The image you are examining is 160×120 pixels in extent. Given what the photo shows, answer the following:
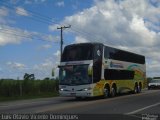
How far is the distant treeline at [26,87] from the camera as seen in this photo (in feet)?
164

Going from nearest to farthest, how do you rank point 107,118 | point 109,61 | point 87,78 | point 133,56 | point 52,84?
point 107,118 → point 87,78 → point 109,61 → point 133,56 → point 52,84

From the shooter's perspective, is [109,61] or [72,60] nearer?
[72,60]

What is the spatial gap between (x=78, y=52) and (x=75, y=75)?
176 cm

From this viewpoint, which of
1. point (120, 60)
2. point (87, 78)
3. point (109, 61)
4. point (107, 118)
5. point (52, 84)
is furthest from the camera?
point (52, 84)

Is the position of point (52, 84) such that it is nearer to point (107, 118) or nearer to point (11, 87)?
point (11, 87)

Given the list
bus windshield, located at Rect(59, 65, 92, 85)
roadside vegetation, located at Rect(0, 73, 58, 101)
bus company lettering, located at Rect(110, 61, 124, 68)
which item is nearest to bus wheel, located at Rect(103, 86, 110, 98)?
bus company lettering, located at Rect(110, 61, 124, 68)

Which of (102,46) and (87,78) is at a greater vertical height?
(102,46)

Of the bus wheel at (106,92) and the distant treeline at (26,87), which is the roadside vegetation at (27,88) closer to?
the distant treeline at (26,87)

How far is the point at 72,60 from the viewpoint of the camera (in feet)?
107

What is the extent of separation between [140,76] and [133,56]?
10.6 feet

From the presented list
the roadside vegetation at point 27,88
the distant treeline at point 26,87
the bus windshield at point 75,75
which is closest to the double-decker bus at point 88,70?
the bus windshield at point 75,75

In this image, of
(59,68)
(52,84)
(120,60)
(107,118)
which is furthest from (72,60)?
(52,84)

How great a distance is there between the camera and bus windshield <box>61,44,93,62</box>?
32.2 m

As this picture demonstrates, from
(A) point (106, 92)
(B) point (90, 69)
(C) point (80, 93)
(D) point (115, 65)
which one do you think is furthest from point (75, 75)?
(D) point (115, 65)
